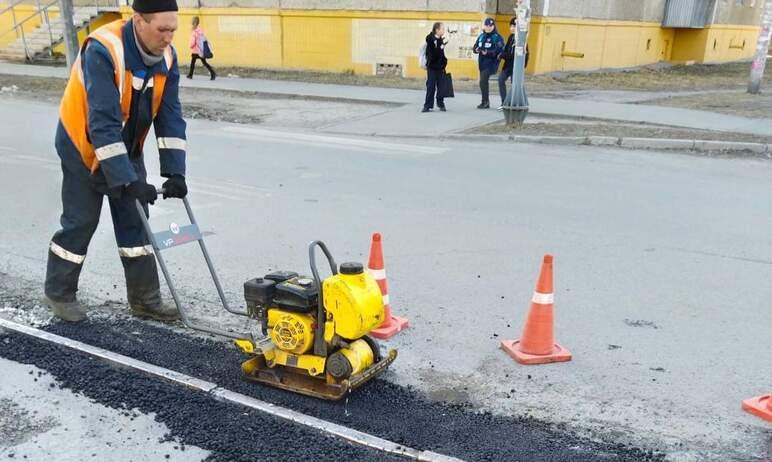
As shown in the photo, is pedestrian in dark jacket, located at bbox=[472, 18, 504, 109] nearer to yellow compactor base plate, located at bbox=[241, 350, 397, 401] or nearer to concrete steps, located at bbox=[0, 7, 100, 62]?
yellow compactor base plate, located at bbox=[241, 350, 397, 401]

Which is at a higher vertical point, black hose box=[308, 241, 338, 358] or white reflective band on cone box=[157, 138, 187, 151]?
white reflective band on cone box=[157, 138, 187, 151]

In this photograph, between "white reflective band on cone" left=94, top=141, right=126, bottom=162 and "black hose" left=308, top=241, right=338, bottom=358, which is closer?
"black hose" left=308, top=241, right=338, bottom=358

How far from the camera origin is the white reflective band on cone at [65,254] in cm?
417

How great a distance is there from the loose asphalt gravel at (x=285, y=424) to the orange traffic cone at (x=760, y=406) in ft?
2.30

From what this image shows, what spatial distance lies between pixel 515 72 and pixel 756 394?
856 cm

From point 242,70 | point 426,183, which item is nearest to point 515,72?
point 426,183

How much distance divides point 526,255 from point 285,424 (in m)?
3.04

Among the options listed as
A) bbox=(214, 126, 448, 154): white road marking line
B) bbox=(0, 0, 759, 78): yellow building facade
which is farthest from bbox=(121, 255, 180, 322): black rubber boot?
bbox=(0, 0, 759, 78): yellow building facade

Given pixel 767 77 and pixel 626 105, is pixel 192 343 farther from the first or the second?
pixel 767 77

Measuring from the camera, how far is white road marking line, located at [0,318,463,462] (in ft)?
9.80

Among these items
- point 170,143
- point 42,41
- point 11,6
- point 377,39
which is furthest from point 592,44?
point 11,6

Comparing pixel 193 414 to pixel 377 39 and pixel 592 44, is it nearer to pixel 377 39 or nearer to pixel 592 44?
pixel 377 39

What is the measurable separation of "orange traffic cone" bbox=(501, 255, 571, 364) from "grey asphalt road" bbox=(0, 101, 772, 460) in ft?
0.27

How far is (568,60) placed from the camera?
72.1ft
